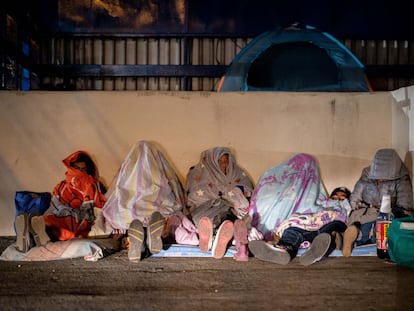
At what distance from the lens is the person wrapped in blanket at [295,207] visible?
376 cm

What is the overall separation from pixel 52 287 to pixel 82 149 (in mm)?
2022

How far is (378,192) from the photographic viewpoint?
4.12 metres

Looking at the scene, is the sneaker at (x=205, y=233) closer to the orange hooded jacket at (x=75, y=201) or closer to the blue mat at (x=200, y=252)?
the blue mat at (x=200, y=252)

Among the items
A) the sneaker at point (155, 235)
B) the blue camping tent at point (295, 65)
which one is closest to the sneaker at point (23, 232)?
the sneaker at point (155, 235)

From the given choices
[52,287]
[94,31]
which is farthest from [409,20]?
[52,287]

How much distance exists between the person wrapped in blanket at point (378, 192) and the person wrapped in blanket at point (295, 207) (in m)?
0.14

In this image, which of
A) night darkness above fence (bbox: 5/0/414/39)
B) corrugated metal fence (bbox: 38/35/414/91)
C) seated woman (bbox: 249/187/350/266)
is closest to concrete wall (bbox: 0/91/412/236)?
seated woman (bbox: 249/187/350/266)

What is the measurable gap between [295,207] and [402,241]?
1.10 metres

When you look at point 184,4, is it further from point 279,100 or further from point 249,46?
point 279,100

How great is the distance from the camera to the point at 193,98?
4719mm

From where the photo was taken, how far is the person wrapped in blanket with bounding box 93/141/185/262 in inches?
163

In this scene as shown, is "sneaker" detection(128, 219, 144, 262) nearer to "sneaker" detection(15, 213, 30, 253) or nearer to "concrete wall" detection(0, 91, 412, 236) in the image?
"sneaker" detection(15, 213, 30, 253)

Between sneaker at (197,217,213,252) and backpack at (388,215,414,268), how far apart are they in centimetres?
134

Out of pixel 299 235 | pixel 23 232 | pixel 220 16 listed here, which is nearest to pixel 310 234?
pixel 299 235
